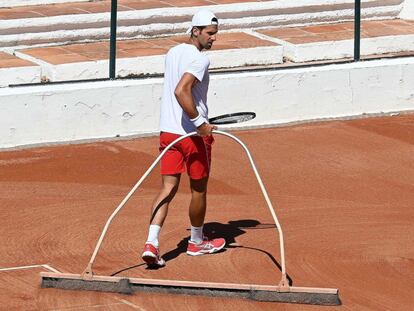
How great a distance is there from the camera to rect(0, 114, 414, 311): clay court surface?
9625 mm

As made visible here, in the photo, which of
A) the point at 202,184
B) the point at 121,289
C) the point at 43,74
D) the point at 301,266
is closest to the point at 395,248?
the point at 301,266

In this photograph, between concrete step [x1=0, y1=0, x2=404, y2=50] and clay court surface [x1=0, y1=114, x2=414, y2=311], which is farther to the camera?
concrete step [x1=0, y1=0, x2=404, y2=50]

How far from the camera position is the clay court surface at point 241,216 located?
9625mm

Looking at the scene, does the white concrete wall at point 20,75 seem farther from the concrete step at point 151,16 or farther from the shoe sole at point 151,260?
the shoe sole at point 151,260

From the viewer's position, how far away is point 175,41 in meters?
16.5

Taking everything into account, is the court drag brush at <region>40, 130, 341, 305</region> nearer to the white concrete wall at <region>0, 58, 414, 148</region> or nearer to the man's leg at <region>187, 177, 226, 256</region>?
the man's leg at <region>187, 177, 226, 256</region>

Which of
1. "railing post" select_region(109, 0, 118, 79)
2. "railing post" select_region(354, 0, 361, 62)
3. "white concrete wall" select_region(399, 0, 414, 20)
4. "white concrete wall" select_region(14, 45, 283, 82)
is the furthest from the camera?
"white concrete wall" select_region(399, 0, 414, 20)

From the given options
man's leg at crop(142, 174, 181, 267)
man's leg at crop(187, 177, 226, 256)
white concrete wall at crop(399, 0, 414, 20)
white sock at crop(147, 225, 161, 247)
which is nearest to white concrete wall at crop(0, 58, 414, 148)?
white concrete wall at crop(399, 0, 414, 20)

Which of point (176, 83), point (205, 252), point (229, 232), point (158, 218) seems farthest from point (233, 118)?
point (229, 232)

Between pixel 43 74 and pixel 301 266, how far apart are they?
5.85 meters

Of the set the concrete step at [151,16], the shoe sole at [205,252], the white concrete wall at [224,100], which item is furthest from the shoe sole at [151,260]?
the concrete step at [151,16]

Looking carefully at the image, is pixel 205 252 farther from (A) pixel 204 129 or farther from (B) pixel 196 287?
(A) pixel 204 129

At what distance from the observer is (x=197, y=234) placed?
10250 millimetres

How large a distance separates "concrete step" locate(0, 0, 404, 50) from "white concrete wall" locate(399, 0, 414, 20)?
0.23 ft
